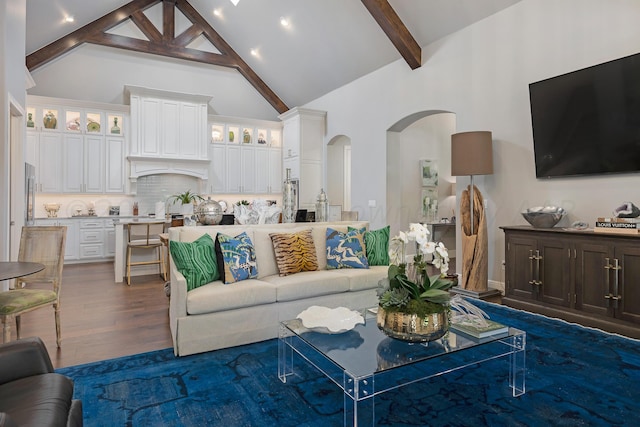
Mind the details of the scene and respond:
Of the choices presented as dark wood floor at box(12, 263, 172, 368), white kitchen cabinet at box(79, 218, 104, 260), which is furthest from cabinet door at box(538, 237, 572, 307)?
white kitchen cabinet at box(79, 218, 104, 260)

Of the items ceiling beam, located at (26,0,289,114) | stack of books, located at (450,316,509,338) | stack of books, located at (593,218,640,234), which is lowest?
stack of books, located at (450,316,509,338)

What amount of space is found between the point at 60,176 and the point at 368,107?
5797 mm

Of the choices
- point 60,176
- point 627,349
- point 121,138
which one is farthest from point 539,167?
point 60,176

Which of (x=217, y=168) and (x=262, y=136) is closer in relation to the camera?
(x=217, y=168)

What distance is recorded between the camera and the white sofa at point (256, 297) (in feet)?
9.25

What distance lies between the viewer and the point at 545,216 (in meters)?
3.85

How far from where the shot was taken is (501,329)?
2.19 m

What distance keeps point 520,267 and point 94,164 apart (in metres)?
7.41

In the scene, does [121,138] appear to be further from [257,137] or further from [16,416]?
[16,416]

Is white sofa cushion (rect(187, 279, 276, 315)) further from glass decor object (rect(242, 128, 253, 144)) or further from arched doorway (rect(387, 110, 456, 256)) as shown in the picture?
glass decor object (rect(242, 128, 253, 144))

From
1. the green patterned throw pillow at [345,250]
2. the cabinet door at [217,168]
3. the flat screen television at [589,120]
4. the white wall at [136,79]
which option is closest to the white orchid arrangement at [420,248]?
the green patterned throw pillow at [345,250]

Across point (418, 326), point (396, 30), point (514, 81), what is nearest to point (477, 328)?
point (418, 326)

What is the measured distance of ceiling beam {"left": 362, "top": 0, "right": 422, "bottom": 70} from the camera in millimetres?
5234

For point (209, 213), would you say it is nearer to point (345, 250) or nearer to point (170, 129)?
point (345, 250)
